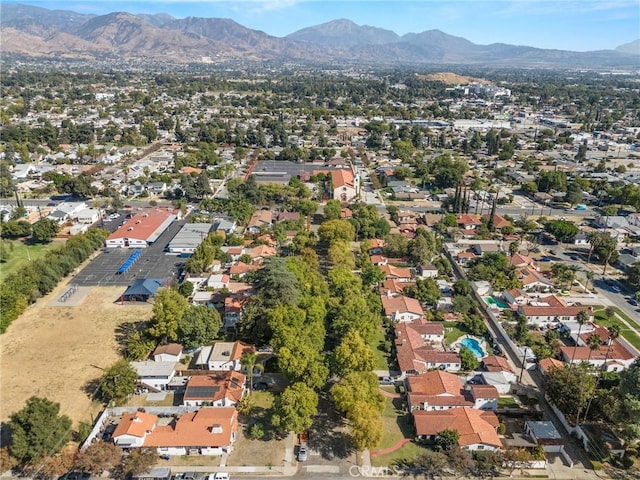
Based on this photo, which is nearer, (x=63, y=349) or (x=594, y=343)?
(x=594, y=343)

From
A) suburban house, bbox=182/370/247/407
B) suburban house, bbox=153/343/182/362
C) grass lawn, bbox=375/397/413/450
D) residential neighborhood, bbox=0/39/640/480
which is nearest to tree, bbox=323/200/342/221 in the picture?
residential neighborhood, bbox=0/39/640/480

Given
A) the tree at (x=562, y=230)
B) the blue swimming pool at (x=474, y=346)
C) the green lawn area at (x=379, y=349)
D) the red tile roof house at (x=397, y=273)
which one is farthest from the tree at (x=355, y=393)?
the tree at (x=562, y=230)

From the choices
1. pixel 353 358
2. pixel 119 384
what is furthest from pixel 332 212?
pixel 119 384

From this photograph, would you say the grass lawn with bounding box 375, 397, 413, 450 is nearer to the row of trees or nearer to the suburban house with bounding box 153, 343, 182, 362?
the suburban house with bounding box 153, 343, 182, 362

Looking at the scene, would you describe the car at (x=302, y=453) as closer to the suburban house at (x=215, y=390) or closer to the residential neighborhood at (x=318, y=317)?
the residential neighborhood at (x=318, y=317)

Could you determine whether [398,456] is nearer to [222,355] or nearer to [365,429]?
[365,429]

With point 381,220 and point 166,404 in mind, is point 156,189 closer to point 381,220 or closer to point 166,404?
point 381,220

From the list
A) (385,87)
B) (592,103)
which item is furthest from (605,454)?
(385,87)
